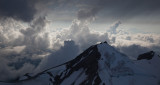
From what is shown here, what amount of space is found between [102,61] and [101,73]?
14.2 metres

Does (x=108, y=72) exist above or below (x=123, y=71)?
above

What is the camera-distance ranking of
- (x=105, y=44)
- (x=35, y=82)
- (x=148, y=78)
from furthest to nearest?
(x=35, y=82) → (x=105, y=44) → (x=148, y=78)

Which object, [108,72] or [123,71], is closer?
[108,72]

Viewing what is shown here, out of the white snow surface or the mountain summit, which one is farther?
the mountain summit

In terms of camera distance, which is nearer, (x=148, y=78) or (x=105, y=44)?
(x=148, y=78)

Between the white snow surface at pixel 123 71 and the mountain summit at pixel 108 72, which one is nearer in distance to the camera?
the white snow surface at pixel 123 71

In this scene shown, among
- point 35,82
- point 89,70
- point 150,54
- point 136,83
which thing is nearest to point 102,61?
point 89,70

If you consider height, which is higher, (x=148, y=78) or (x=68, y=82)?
(x=68, y=82)

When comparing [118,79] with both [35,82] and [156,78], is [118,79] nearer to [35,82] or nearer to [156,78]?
[156,78]

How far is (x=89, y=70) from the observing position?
9956cm

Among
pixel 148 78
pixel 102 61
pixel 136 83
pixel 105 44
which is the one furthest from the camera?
pixel 105 44

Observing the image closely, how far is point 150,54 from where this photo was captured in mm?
125938

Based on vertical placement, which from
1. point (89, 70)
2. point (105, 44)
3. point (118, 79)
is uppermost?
point (105, 44)

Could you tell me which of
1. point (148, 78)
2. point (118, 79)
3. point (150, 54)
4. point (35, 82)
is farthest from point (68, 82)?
point (150, 54)
